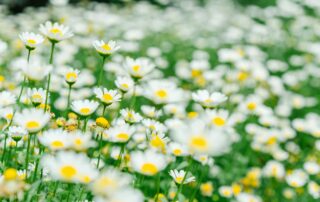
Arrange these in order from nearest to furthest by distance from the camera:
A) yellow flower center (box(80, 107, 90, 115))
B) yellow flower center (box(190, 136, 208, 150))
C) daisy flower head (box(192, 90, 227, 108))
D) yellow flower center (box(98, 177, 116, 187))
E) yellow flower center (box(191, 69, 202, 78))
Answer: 1. yellow flower center (box(98, 177, 116, 187))
2. yellow flower center (box(190, 136, 208, 150))
3. yellow flower center (box(80, 107, 90, 115))
4. daisy flower head (box(192, 90, 227, 108))
5. yellow flower center (box(191, 69, 202, 78))

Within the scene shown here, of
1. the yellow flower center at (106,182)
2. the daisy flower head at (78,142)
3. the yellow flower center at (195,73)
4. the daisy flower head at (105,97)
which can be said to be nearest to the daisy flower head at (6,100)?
the daisy flower head at (105,97)

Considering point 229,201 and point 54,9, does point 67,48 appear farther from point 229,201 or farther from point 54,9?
point 229,201

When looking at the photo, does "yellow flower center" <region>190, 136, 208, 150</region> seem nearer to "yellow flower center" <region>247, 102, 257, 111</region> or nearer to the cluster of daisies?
the cluster of daisies

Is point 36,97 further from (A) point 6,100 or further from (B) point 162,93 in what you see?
(B) point 162,93

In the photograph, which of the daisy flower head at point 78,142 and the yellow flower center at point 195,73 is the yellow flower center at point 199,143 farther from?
the yellow flower center at point 195,73

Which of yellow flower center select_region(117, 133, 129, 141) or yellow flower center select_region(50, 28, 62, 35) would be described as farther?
yellow flower center select_region(50, 28, 62, 35)

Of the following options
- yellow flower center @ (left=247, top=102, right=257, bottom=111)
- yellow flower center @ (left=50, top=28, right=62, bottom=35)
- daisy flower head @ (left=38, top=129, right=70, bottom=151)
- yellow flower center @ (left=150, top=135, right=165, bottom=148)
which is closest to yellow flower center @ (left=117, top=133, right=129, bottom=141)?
yellow flower center @ (left=150, top=135, right=165, bottom=148)

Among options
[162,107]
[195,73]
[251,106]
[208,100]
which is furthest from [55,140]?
[195,73]

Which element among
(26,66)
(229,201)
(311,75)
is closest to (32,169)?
(26,66)
